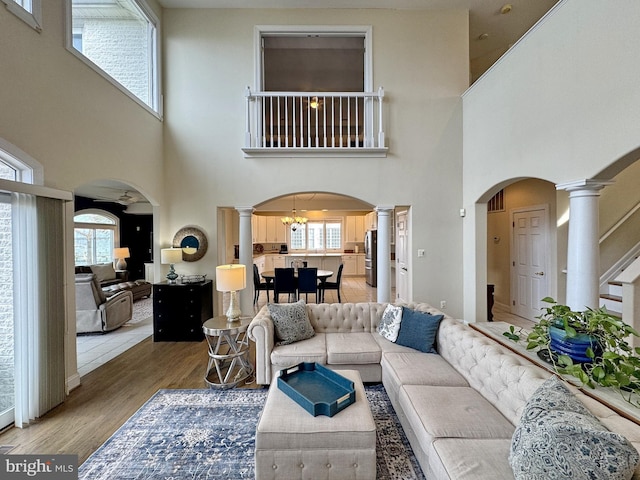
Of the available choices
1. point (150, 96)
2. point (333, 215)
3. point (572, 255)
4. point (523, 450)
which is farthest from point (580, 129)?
point (333, 215)

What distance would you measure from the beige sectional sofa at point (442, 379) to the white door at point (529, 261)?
2.92 m

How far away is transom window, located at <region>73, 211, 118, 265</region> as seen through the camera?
7.34m

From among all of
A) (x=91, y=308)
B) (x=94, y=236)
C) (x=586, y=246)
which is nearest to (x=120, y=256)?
(x=94, y=236)

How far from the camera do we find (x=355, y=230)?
10.7 m

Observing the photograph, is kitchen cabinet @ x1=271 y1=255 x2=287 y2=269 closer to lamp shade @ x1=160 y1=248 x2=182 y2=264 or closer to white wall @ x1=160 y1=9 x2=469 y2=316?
white wall @ x1=160 y1=9 x2=469 y2=316

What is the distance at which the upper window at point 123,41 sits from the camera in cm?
368

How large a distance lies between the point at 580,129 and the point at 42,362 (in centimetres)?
528

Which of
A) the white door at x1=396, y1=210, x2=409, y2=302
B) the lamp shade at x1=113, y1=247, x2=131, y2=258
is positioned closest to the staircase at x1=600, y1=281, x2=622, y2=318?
the white door at x1=396, y1=210, x2=409, y2=302

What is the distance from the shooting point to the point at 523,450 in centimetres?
126

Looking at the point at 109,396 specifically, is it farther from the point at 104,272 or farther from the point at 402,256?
the point at 104,272

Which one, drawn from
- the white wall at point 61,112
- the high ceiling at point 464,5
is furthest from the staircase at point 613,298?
the white wall at point 61,112

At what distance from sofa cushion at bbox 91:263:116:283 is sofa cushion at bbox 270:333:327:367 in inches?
232

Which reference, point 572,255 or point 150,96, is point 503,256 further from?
point 150,96

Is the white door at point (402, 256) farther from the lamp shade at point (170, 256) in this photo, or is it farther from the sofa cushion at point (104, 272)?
the sofa cushion at point (104, 272)
